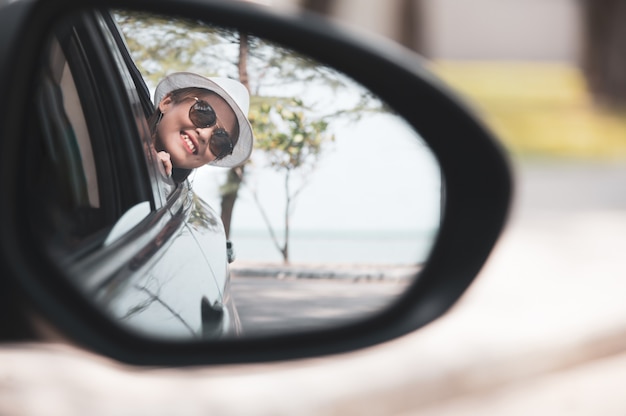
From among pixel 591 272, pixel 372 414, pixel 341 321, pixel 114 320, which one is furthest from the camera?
pixel 591 272

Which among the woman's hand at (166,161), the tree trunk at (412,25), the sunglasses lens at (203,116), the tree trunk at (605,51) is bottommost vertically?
the tree trunk at (412,25)

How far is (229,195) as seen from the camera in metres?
1.47

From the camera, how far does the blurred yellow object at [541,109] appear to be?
632 inches

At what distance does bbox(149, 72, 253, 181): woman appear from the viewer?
1449 millimetres

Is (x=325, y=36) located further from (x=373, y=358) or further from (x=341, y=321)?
(x=373, y=358)

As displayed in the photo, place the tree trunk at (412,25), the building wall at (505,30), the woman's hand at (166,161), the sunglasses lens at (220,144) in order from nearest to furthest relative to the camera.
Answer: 1. the sunglasses lens at (220,144)
2. the woman's hand at (166,161)
3. the tree trunk at (412,25)
4. the building wall at (505,30)

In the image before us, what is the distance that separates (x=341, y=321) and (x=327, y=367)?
2660 millimetres

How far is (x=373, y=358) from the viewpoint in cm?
441

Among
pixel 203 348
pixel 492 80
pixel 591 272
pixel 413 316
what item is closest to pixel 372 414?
pixel 413 316

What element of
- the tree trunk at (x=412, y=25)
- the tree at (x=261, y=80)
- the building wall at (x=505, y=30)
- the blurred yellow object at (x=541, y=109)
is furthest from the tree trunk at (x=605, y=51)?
the tree at (x=261, y=80)

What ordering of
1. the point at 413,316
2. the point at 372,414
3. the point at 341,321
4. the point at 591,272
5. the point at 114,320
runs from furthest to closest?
the point at 591,272 < the point at 372,414 < the point at 413,316 < the point at 341,321 < the point at 114,320

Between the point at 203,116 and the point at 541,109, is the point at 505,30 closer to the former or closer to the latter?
the point at 541,109

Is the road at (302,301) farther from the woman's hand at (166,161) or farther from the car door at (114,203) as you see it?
the woman's hand at (166,161)

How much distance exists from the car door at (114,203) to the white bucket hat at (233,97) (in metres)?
0.10
